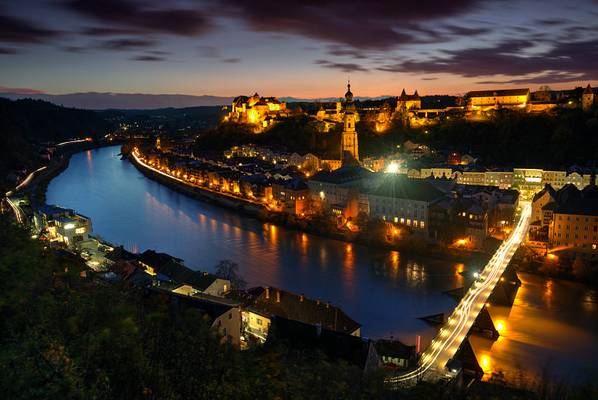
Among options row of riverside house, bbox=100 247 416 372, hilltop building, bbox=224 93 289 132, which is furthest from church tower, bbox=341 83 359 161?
row of riverside house, bbox=100 247 416 372

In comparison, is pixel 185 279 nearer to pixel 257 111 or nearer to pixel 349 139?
pixel 349 139

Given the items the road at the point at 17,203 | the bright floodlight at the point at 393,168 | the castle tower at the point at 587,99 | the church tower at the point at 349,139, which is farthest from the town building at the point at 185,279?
the castle tower at the point at 587,99

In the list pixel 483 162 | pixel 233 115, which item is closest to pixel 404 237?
pixel 483 162

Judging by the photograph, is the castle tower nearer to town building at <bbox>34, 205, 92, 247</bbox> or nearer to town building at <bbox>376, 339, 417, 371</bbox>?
town building at <bbox>376, 339, 417, 371</bbox>

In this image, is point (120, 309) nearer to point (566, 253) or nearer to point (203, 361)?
point (203, 361)

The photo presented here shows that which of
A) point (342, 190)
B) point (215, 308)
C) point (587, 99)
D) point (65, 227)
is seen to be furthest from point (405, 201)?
point (587, 99)
